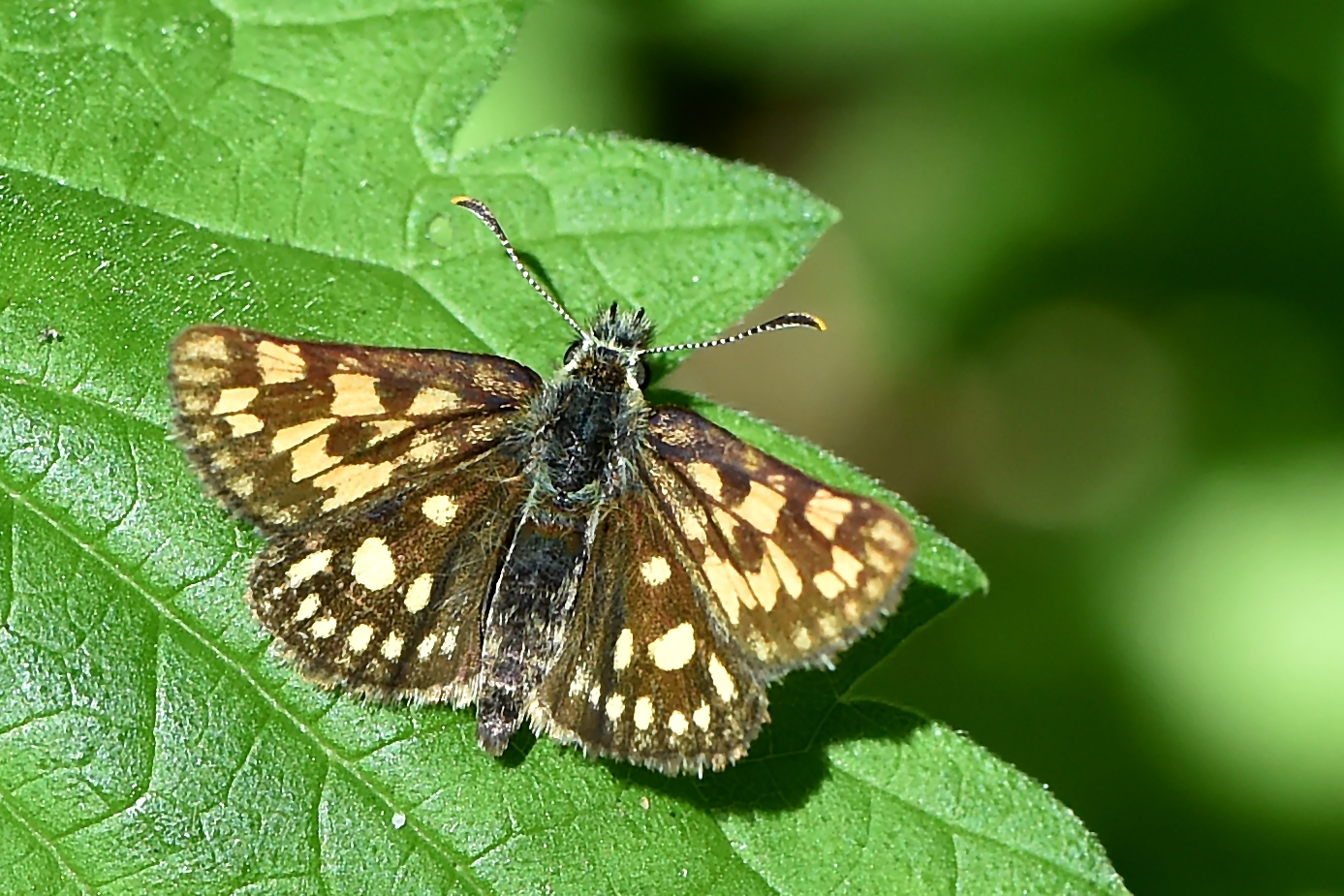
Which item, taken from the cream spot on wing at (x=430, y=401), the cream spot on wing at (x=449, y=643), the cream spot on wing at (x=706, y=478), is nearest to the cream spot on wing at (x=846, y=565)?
the cream spot on wing at (x=706, y=478)

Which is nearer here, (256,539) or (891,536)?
(891,536)

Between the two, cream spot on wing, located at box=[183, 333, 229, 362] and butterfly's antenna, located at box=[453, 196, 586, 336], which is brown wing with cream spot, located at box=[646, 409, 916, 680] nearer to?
butterfly's antenna, located at box=[453, 196, 586, 336]

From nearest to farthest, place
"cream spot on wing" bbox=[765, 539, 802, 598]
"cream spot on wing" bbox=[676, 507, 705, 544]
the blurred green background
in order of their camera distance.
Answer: "cream spot on wing" bbox=[765, 539, 802, 598]
"cream spot on wing" bbox=[676, 507, 705, 544]
the blurred green background

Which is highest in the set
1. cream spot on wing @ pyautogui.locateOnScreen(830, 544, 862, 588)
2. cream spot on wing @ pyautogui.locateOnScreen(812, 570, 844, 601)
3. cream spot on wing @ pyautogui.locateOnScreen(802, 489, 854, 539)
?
cream spot on wing @ pyautogui.locateOnScreen(802, 489, 854, 539)

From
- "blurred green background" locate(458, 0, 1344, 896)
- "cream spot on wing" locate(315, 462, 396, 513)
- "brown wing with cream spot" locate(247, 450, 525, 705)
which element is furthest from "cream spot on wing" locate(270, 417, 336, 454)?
"blurred green background" locate(458, 0, 1344, 896)

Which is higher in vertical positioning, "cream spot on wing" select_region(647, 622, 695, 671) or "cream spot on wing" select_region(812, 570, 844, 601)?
"cream spot on wing" select_region(812, 570, 844, 601)

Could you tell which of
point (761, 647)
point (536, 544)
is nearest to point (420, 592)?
point (536, 544)

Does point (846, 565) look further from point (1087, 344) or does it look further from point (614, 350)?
point (1087, 344)

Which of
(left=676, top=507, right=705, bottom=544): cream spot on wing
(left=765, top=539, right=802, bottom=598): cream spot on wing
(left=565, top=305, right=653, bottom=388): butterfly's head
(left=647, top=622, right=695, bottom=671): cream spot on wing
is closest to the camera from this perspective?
(left=765, top=539, right=802, bottom=598): cream spot on wing
